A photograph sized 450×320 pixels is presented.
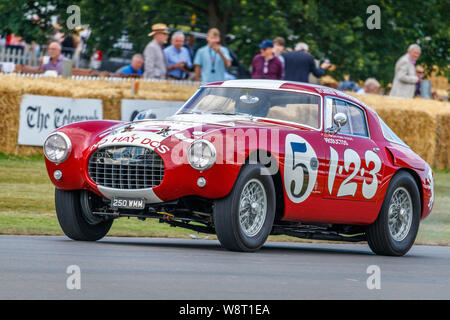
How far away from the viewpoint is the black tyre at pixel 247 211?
9.02 m

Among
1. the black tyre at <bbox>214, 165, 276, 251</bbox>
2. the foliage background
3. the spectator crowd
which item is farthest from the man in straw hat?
the black tyre at <bbox>214, 165, 276, 251</bbox>

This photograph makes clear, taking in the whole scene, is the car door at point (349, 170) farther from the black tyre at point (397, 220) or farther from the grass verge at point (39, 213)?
the grass verge at point (39, 213)

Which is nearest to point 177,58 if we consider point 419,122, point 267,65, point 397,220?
point 267,65

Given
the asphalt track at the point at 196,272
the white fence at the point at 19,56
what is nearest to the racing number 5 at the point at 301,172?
the asphalt track at the point at 196,272

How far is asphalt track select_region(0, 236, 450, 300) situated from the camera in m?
6.55

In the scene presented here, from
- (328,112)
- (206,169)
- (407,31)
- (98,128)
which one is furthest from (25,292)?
(407,31)

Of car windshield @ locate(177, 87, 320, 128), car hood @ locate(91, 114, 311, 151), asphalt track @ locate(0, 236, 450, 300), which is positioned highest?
car windshield @ locate(177, 87, 320, 128)

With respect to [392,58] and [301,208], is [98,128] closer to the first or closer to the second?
[301,208]

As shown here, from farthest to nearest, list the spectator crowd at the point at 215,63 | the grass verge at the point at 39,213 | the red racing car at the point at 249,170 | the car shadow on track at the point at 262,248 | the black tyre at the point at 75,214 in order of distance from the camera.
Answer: the spectator crowd at the point at 215,63 → the grass verge at the point at 39,213 → the car shadow on track at the point at 262,248 → the black tyre at the point at 75,214 → the red racing car at the point at 249,170

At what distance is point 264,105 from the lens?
10430mm

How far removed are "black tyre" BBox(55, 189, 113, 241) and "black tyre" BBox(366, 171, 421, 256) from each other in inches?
110

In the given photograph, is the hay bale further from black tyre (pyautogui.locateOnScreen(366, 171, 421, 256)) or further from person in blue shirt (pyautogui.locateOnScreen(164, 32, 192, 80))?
black tyre (pyautogui.locateOnScreen(366, 171, 421, 256))

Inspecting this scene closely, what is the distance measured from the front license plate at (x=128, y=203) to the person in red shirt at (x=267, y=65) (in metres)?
8.63

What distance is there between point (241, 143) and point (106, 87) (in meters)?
11.0
